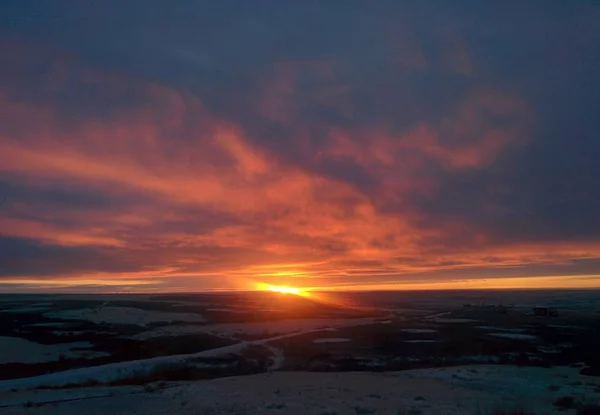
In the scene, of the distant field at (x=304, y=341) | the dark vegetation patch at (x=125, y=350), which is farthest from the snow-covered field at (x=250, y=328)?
the dark vegetation patch at (x=125, y=350)

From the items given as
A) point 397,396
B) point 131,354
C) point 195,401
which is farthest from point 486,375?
point 131,354

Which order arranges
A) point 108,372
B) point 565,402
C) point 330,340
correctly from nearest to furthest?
point 565,402
point 108,372
point 330,340

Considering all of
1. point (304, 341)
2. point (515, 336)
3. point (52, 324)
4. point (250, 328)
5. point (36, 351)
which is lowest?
point (36, 351)

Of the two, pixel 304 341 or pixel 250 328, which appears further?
pixel 250 328

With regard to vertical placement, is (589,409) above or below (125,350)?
below

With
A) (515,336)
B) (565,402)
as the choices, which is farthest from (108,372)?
(515,336)

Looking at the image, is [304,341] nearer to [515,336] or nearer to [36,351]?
[515,336]

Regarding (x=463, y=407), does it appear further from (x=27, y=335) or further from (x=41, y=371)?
(x=27, y=335)

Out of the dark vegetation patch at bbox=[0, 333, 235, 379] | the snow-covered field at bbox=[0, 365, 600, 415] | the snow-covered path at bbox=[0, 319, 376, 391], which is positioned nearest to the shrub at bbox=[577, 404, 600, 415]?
the snow-covered field at bbox=[0, 365, 600, 415]
